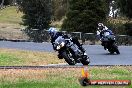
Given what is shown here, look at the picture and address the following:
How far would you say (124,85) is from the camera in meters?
11.0

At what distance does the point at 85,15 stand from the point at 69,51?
79.1 feet

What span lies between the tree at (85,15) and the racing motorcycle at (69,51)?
75.3 ft

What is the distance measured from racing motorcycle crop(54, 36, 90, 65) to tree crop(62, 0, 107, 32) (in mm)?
22956

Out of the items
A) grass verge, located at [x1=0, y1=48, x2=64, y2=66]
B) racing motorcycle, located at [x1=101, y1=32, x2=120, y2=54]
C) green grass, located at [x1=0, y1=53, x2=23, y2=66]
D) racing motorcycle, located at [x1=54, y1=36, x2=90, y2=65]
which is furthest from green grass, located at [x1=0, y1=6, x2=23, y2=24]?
racing motorcycle, located at [x1=54, y1=36, x2=90, y2=65]

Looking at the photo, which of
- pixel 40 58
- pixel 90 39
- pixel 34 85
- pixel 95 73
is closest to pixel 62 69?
pixel 95 73

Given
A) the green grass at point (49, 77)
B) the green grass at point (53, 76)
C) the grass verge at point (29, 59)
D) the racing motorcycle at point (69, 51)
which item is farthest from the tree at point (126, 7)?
the green grass at point (49, 77)

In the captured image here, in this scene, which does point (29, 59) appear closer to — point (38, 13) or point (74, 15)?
point (74, 15)

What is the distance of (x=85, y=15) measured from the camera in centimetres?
4494

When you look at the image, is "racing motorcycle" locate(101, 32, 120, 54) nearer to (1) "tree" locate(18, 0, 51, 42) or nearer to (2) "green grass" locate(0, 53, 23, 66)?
(2) "green grass" locate(0, 53, 23, 66)

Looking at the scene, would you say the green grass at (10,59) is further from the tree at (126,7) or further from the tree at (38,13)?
the tree at (126,7)

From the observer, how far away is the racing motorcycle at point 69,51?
66.5 ft

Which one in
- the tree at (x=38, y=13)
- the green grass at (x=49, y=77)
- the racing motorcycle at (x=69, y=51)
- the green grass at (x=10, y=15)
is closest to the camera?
the green grass at (x=49, y=77)

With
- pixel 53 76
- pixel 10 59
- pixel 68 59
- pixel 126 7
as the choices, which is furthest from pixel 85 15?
pixel 53 76

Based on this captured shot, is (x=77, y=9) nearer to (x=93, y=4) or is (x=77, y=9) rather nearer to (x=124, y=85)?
(x=93, y=4)
